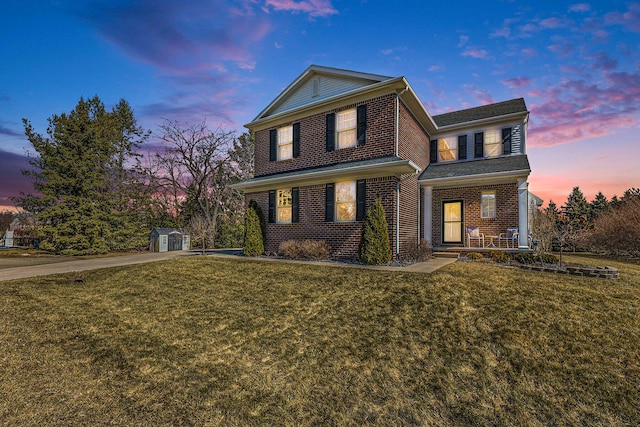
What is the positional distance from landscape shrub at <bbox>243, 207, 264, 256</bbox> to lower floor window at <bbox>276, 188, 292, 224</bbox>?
1.09 m

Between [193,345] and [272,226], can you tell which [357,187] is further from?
[193,345]

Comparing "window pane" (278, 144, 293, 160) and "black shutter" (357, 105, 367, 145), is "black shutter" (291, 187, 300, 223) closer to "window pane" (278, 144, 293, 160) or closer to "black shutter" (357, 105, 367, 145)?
"window pane" (278, 144, 293, 160)

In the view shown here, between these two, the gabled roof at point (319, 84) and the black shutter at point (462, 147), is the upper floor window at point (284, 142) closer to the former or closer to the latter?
the gabled roof at point (319, 84)

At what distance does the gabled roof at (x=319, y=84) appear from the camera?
1181cm

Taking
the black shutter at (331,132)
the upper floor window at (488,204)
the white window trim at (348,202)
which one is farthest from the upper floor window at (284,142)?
the upper floor window at (488,204)

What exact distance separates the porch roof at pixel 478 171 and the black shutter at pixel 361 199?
3.52 m

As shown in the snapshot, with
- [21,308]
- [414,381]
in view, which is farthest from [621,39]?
[21,308]

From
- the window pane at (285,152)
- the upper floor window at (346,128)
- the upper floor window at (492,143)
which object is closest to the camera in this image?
the upper floor window at (346,128)

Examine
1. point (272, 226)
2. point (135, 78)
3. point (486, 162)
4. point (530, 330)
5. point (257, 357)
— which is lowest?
point (257, 357)

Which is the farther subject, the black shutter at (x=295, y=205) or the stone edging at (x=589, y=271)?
the black shutter at (x=295, y=205)

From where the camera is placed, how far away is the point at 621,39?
9.32 meters

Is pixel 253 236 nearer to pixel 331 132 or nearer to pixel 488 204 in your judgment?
pixel 331 132

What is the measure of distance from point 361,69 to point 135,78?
1124 cm

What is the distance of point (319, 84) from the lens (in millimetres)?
13172
